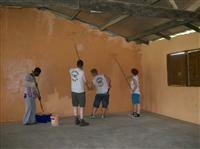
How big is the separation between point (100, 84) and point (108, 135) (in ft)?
6.96

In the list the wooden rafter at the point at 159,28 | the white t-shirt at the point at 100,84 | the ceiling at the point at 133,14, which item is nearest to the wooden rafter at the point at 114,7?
the ceiling at the point at 133,14

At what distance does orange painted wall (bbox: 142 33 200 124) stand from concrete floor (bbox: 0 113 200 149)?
0.33 m

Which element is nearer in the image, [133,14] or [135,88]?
[133,14]

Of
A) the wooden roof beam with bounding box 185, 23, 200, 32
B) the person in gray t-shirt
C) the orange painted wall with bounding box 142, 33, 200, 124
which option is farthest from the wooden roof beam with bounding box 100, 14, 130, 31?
the person in gray t-shirt

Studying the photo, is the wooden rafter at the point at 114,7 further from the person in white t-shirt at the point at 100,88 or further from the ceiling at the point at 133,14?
the person in white t-shirt at the point at 100,88

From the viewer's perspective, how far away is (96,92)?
7.67m

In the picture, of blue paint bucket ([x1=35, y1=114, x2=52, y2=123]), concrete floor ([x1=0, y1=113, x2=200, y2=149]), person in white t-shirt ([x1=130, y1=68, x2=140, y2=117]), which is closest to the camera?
concrete floor ([x1=0, y1=113, x2=200, y2=149])

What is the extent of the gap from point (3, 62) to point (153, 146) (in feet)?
14.8

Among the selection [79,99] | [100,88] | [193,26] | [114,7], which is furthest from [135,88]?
[114,7]

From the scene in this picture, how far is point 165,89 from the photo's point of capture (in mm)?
7605

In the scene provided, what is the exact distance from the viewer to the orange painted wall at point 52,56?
7.41 meters

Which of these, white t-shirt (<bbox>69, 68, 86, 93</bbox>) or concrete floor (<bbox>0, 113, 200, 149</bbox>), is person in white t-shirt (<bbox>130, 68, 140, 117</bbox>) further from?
white t-shirt (<bbox>69, 68, 86, 93</bbox>)

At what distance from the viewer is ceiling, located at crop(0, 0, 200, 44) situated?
176 inches

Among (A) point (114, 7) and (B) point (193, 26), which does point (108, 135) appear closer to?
(A) point (114, 7)
